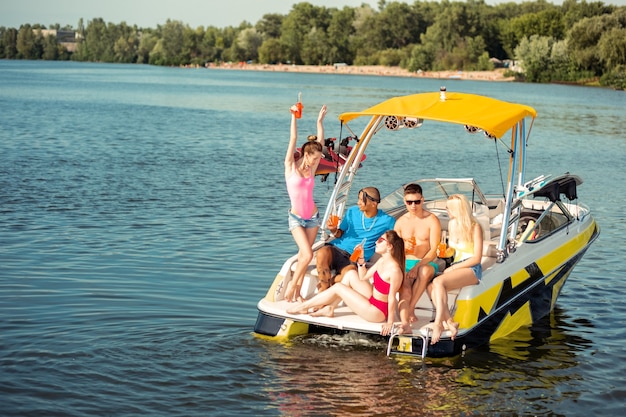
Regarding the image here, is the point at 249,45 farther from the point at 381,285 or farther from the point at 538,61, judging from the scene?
the point at 381,285

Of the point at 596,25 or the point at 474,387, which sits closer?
the point at 474,387

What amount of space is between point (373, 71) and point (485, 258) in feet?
440

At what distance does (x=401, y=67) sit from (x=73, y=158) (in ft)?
380

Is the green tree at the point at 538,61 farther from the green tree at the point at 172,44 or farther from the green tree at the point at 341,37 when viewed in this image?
the green tree at the point at 172,44

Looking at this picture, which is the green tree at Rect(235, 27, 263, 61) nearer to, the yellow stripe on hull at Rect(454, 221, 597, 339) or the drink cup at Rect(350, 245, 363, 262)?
the yellow stripe on hull at Rect(454, 221, 597, 339)

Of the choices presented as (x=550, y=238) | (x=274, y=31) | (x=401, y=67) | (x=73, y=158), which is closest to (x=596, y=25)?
(x=401, y=67)

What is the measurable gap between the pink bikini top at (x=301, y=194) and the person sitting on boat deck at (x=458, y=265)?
135cm

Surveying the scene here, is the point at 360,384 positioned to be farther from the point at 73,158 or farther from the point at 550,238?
the point at 73,158

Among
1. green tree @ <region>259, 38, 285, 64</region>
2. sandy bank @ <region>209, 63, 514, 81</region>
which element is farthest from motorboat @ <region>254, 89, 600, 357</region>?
green tree @ <region>259, 38, 285, 64</region>

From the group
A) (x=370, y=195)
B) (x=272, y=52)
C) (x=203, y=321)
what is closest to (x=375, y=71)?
(x=272, y=52)

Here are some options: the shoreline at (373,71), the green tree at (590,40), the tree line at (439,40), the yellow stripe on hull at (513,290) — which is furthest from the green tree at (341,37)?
the yellow stripe on hull at (513,290)

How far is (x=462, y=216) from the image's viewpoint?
28.5 feet

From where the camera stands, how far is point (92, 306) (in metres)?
10.1

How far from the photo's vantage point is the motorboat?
8.34 meters
